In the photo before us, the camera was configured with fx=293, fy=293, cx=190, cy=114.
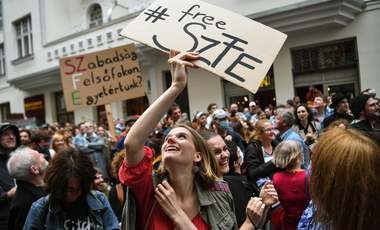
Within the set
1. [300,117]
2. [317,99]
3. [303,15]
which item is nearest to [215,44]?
[300,117]

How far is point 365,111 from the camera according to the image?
3.65 meters

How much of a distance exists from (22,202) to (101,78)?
Result: 3127 millimetres

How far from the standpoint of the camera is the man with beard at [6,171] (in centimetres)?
264

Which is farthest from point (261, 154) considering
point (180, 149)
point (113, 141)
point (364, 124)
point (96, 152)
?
point (96, 152)

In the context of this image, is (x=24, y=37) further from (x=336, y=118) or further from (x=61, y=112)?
(x=336, y=118)

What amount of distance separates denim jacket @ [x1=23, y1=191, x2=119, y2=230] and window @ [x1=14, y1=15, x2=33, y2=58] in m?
15.9

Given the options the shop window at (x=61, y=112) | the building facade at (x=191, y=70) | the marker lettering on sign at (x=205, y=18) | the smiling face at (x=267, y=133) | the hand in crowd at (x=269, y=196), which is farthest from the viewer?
the shop window at (x=61, y=112)

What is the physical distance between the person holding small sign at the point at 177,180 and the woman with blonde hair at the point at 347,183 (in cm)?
43

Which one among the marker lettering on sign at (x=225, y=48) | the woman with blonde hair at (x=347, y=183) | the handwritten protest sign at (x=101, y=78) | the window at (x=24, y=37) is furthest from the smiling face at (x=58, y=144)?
the window at (x=24, y=37)

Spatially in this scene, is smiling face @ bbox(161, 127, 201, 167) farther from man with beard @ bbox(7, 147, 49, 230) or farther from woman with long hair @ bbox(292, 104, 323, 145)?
woman with long hair @ bbox(292, 104, 323, 145)

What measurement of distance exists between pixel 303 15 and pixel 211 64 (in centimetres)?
748

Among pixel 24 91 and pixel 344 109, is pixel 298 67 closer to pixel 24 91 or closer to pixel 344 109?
pixel 344 109

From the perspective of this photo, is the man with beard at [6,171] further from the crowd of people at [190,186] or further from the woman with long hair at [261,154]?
the woman with long hair at [261,154]

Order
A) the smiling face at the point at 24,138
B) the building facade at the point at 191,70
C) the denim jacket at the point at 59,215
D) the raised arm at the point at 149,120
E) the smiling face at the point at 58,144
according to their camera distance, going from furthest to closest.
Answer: the building facade at the point at 191,70 → the smiling face at the point at 58,144 → the smiling face at the point at 24,138 → the denim jacket at the point at 59,215 → the raised arm at the point at 149,120
